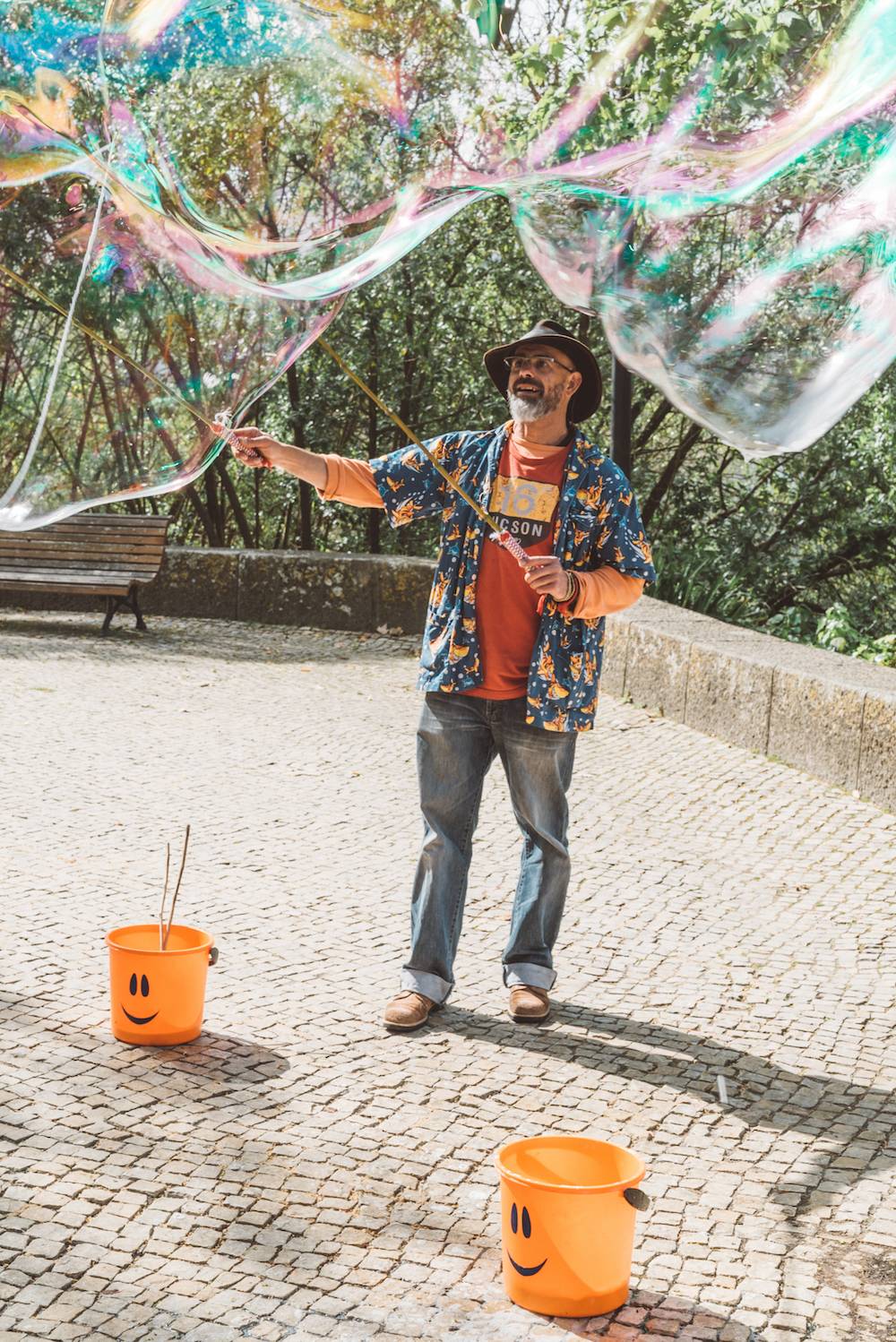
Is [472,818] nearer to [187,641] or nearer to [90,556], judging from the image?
[187,641]

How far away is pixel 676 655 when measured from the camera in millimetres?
7828

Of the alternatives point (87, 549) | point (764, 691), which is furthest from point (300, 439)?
point (764, 691)

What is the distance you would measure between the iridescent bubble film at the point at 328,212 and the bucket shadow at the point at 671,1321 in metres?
2.25

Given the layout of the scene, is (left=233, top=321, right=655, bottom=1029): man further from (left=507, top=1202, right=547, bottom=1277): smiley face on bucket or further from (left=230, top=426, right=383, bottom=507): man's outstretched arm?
(left=507, top=1202, right=547, bottom=1277): smiley face on bucket

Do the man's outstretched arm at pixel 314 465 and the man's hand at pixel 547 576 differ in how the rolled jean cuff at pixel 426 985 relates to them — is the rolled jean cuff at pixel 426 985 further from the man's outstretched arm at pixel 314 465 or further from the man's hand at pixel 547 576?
the man's outstretched arm at pixel 314 465

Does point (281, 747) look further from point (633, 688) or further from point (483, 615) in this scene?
point (483, 615)

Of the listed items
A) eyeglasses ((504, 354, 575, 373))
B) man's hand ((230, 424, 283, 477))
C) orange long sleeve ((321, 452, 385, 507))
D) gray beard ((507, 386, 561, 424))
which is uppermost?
eyeglasses ((504, 354, 575, 373))

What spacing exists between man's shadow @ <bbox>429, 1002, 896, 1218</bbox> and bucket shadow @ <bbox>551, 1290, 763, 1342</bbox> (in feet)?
1.47

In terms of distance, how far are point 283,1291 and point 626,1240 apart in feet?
1.98

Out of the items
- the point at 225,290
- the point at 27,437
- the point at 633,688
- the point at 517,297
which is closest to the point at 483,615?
the point at 225,290

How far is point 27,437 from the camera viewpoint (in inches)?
175

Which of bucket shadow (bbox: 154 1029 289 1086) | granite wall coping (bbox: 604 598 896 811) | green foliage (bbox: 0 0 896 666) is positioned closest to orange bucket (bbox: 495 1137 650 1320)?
bucket shadow (bbox: 154 1029 289 1086)

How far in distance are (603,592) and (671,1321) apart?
1705 millimetres

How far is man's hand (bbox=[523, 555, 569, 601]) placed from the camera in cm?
363
